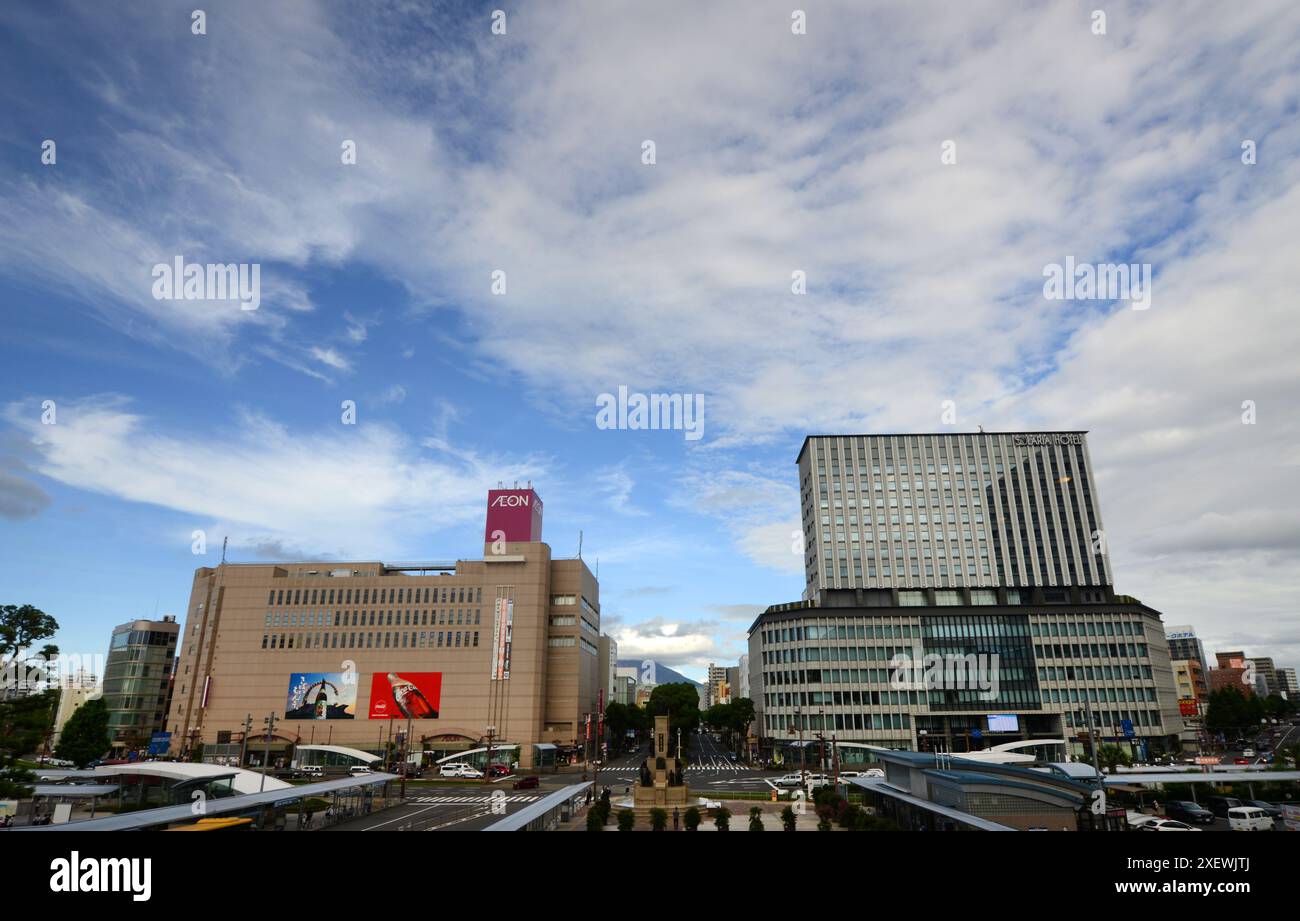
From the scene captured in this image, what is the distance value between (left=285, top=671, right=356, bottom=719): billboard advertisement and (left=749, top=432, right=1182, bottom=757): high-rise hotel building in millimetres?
59027

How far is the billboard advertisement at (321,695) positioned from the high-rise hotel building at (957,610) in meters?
59.0

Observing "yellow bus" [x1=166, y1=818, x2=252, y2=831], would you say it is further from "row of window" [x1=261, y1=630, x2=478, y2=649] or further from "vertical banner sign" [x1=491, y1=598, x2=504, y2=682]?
"row of window" [x1=261, y1=630, x2=478, y2=649]

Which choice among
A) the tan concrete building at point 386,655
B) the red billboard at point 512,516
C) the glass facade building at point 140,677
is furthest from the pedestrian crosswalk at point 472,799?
the glass facade building at point 140,677

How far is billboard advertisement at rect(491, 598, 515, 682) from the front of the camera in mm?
102312

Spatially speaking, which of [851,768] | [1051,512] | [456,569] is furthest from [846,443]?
[456,569]

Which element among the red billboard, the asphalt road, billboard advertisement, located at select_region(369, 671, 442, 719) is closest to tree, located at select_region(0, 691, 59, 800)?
the asphalt road

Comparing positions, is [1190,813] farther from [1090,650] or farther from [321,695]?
[321,695]

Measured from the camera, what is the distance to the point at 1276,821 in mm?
41531

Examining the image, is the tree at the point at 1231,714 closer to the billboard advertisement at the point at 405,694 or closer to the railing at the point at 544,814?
the railing at the point at 544,814

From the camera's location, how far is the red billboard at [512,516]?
110750mm

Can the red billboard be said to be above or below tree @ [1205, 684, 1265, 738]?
above
